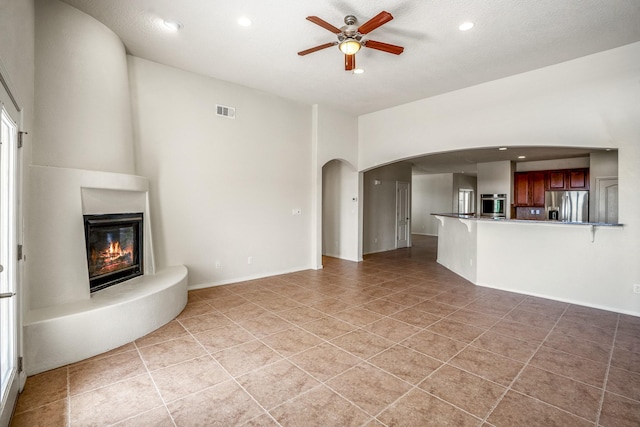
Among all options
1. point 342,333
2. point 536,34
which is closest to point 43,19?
point 342,333

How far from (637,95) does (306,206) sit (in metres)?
5.16

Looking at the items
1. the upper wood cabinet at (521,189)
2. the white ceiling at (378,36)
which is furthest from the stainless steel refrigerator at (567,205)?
the white ceiling at (378,36)

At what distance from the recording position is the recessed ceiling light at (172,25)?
343 cm

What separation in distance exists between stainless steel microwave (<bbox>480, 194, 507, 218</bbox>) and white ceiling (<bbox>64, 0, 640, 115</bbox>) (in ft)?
16.7

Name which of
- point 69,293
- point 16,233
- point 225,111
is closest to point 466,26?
point 225,111

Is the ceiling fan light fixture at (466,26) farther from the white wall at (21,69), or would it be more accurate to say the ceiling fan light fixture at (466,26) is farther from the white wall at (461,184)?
the white wall at (461,184)

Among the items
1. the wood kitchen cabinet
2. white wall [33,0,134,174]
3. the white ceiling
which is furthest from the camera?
the wood kitchen cabinet

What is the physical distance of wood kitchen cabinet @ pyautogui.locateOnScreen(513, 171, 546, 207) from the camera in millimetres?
8367

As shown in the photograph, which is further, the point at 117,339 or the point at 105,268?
the point at 105,268

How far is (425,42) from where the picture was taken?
3791 mm

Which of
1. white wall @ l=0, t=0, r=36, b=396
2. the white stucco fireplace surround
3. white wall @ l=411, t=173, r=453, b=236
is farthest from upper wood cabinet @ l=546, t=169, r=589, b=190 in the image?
white wall @ l=0, t=0, r=36, b=396

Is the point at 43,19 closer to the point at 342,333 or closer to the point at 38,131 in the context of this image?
the point at 38,131

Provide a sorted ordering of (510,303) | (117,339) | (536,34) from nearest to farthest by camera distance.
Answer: (117,339)
(536,34)
(510,303)

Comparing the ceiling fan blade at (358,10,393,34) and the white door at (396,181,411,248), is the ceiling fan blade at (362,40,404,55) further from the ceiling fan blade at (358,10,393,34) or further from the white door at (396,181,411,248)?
the white door at (396,181,411,248)
